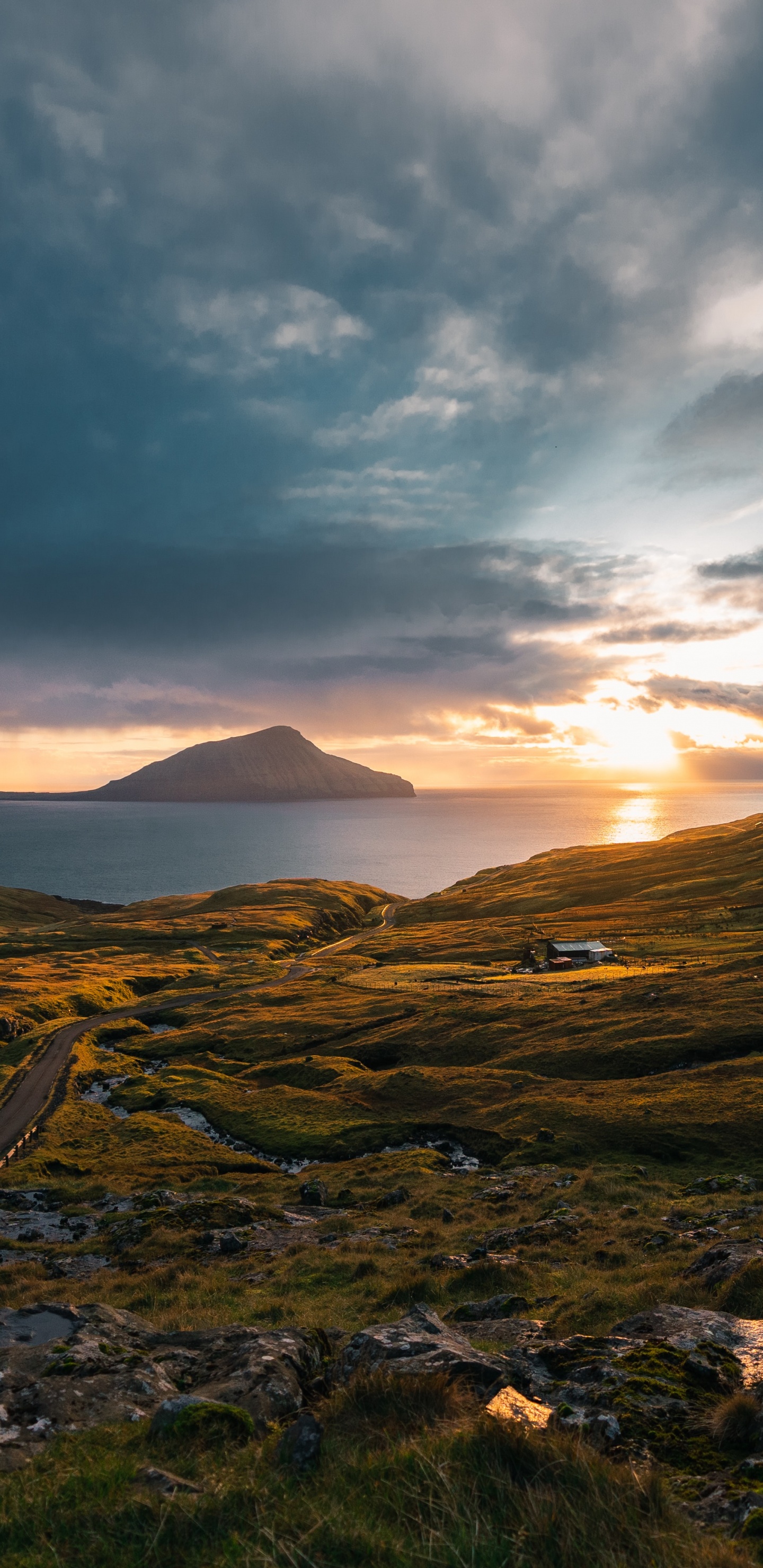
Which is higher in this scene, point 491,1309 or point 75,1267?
point 491,1309

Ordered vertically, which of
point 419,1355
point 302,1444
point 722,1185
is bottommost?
point 722,1185

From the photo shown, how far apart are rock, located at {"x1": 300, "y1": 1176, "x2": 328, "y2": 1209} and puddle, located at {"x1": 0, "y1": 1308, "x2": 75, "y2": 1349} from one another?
28.3m

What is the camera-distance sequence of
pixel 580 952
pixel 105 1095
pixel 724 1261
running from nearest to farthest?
pixel 724 1261
pixel 105 1095
pixel 580 952

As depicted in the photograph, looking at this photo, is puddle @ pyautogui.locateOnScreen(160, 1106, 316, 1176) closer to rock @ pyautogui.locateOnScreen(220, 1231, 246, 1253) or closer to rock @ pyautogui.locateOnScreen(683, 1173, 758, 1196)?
rock @ pyautogui.locateOnScreen(220, 1231, 246, 1253)

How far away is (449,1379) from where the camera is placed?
10.0 m

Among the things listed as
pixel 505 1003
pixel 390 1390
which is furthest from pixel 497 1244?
pixel 505 1003

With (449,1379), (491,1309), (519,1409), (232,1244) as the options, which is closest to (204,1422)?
(449,1379)

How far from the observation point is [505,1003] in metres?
89.9

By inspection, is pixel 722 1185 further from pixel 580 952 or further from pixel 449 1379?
pixel 580 952

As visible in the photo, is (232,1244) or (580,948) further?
(580,948)

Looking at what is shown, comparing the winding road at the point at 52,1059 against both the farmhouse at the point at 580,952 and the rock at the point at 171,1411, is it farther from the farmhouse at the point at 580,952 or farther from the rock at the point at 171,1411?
the rock at the point at 171,1411

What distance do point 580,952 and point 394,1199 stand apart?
8429cm

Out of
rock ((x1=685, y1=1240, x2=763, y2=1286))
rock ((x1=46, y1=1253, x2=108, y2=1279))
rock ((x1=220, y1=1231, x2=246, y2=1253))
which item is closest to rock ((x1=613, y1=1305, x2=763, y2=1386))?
rock ((x1=685, y1=1240, x2=763, y2=1286))

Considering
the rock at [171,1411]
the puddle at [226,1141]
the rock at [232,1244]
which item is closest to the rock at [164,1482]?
the rock at [171,1411]
